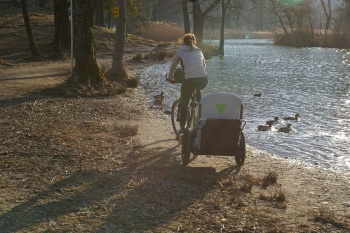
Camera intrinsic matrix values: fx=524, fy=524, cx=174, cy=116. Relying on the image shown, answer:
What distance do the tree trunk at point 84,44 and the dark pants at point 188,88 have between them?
27.1 feet

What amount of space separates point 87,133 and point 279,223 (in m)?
5.27

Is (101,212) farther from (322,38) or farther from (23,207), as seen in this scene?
(322,38)

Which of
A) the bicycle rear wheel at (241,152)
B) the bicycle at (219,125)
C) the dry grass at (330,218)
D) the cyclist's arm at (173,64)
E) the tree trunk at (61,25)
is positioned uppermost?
the tree trunk at (61,25)

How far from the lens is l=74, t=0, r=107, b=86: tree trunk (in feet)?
53.4

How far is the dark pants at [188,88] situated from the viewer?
8578mm

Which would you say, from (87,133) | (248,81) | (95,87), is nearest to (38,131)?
(87,133)

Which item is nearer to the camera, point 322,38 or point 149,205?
point 149,205

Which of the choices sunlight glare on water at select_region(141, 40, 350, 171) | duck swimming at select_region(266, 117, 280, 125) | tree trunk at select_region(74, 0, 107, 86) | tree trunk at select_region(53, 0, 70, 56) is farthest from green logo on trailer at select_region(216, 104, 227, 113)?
tree trunk at select_region(53, 0, 70, 56)

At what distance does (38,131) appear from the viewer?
973 cm

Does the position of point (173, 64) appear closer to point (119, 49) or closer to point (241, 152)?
point (241, 152)

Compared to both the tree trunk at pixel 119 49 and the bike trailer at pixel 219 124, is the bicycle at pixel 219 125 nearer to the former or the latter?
the bike trailer at pixel 219 124

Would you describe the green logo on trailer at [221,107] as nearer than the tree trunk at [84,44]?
Yes

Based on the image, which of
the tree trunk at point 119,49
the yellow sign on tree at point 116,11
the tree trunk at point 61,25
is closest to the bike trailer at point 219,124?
the yellow sign on tree at point 116,11

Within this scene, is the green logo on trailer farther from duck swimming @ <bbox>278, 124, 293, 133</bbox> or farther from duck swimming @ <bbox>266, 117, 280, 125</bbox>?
duck swimming @ <bbox>266, 117, 280, 125</bbox>
